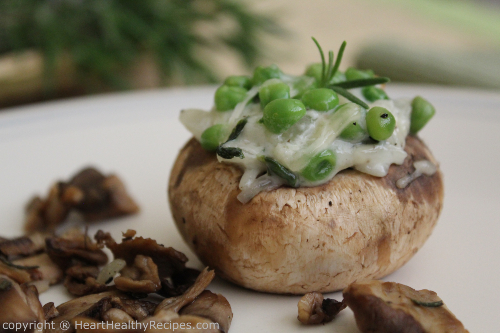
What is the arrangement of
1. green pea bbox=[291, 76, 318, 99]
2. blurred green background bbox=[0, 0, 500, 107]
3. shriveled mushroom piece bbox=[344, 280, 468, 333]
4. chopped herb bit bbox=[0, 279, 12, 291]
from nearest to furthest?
1. shriveled mushroom piece bbox=[344, 280, 468, 333]
2. chopped herb bit bbox=[0, 279, 12, 291]
3. green pea bbox=[291, 76, 318, 99]
4. blurred green background bbox=[0, 0, 500, 107]

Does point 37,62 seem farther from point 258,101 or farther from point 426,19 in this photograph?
point 426,19

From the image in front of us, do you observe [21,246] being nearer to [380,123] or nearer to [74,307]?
[74,307]

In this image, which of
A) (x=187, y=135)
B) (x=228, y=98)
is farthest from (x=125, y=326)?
(x=187, y=135)

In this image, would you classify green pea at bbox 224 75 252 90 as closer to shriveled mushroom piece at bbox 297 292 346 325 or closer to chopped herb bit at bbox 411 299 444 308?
shriveled mushroom piece at bbox 297 292 346 325

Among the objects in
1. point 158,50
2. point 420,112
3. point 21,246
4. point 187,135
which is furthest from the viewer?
point 158,50

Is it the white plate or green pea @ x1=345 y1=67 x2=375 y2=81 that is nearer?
the white plate

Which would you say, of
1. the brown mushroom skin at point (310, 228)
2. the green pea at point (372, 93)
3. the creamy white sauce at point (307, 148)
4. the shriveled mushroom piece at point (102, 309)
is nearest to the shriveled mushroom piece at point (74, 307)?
the shriveled mushroom piece at point (102, 309)

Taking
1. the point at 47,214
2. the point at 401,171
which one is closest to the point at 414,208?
the point at 401,171

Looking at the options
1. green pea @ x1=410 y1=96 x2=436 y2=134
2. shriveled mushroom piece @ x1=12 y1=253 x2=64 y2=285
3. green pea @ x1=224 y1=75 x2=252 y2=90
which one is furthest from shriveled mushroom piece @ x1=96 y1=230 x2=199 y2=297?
green pea @ x1=410 y1=96 x2=436 y2=134
